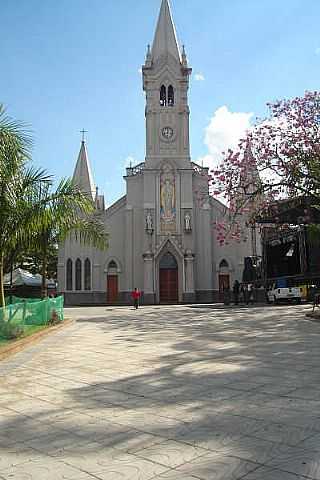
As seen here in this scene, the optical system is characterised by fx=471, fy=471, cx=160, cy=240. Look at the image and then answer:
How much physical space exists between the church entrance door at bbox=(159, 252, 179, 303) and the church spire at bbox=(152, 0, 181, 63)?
18758 mm

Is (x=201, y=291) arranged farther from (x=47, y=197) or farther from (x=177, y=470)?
(x=177, y=470)

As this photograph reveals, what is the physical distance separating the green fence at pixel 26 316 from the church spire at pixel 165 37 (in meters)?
32.0

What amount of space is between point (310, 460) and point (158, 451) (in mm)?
1330

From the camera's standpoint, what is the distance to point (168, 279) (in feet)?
132

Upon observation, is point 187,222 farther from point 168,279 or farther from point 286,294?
point 286,294

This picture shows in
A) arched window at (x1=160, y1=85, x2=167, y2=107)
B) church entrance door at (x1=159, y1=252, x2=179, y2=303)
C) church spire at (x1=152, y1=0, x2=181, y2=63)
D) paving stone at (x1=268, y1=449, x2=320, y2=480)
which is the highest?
church spire at (x1=152, y1=0, x2=181, y2=63)

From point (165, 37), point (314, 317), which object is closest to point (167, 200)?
point (165, 37)

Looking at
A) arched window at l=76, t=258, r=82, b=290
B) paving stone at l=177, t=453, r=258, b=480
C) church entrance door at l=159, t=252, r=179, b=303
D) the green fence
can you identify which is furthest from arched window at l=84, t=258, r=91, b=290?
paving stone at l=177, t=453, r=258, b=480

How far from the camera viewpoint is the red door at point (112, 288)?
40.8 metres

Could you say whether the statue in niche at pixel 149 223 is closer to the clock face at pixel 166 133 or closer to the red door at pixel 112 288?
the red door at pixel 112 288

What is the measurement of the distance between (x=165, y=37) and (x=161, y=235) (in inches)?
761

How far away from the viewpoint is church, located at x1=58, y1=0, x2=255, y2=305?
40.2 metres

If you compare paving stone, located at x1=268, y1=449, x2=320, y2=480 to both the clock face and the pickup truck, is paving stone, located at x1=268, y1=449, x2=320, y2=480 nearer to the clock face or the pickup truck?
the pickup truck

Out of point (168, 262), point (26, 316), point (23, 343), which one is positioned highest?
point (168, 262)
